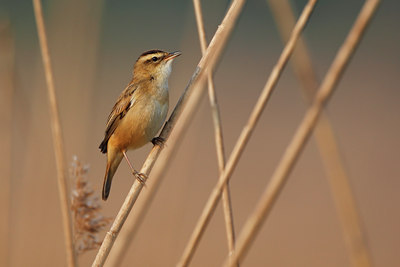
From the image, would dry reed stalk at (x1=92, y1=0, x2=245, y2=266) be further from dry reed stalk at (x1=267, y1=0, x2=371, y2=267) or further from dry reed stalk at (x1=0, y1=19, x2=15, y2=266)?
dry reed stalk at (x1=0, y1=19, x2=15, y2=266)

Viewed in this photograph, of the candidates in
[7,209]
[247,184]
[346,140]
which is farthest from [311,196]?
[7,209]

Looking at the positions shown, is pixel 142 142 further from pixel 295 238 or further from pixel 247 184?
pixel 247 184

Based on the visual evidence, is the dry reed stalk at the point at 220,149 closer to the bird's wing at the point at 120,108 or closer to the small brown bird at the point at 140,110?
the small brown bird at the point at 140,110

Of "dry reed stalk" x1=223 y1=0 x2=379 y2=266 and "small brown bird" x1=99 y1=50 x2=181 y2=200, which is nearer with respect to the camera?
"dry reed stalk" x1=223 y1=0 x2=379 y2=266

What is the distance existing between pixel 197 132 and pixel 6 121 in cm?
110

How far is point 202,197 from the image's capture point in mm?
7879

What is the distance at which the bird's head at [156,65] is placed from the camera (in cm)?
336

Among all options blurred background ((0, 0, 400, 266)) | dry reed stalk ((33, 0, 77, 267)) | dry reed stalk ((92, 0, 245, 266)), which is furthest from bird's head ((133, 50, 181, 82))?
dry reed stalk ((33, 0, 77, 267))

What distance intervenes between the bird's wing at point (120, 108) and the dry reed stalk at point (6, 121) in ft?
2.14

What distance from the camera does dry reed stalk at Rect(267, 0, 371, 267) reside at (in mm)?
1986

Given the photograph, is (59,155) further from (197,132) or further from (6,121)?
(197,132)

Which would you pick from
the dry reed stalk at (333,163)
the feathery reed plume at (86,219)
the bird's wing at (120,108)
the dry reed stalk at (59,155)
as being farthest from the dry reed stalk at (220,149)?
the bird's wing at (120,108)

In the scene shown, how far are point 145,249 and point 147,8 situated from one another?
9207mm

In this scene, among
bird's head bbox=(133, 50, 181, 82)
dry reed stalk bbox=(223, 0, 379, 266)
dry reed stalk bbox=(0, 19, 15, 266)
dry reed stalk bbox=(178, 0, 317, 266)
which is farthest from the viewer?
bird's head bbox=(133, 50, 181, 82)
